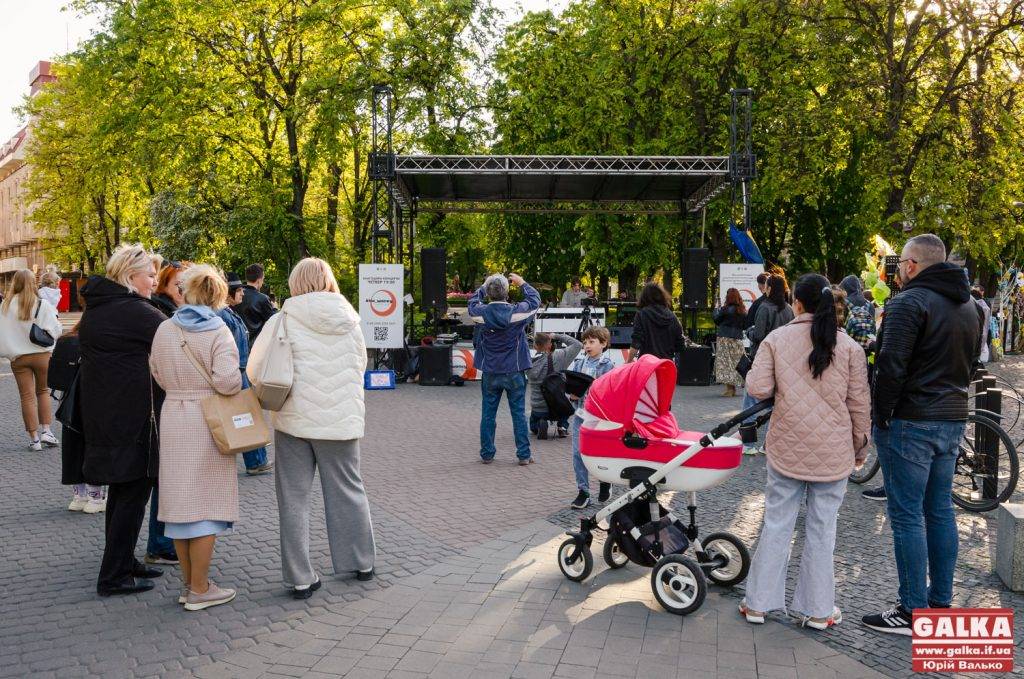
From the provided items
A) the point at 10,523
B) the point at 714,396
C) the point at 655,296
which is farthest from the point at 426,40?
the point at 10,523

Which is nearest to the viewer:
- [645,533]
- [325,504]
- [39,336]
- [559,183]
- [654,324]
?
[645,533]

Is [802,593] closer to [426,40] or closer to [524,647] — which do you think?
[524,647]

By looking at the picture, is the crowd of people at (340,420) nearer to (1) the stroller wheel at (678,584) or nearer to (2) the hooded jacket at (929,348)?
(2) the hooded jacket at (929,348)

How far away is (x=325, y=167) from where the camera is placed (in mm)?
28188

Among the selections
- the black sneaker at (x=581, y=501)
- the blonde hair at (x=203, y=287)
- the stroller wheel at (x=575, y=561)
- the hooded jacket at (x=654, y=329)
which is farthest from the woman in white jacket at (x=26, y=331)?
the stroller wheel at (x=575, y=561)

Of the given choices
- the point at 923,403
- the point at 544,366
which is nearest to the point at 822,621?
A: the point at 923,403

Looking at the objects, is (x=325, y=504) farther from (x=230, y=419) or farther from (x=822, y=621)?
(x=822, y=621)

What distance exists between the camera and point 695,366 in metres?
15.6

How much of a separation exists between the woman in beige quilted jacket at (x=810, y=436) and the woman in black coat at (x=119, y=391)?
11.6 ft

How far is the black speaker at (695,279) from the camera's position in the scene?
57.0ft

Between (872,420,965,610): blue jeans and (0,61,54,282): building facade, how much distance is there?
79.6 meters

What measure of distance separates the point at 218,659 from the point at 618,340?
13.8 metres

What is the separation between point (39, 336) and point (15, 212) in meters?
74.9

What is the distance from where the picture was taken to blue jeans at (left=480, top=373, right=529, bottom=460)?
8.60 meters
